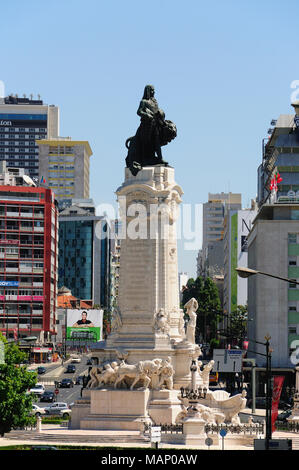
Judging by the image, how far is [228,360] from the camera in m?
121

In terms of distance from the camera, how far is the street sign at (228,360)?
119 metres

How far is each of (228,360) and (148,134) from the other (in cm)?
3893

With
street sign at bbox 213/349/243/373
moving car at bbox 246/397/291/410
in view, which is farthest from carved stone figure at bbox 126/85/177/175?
street sign at bbox 213/349/243/373

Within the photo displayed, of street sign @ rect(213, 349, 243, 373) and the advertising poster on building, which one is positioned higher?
the advertising poster on building

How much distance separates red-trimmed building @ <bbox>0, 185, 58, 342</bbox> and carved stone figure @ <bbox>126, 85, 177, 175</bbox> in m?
98.4

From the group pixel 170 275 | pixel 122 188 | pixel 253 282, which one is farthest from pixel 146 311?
pixel 253 282

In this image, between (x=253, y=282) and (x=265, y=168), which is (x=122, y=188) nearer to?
(x=253, y=282)

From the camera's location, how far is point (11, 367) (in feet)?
262

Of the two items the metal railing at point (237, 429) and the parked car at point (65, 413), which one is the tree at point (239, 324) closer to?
the parked car at point (65, 413)

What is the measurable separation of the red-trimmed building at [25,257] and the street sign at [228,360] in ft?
225

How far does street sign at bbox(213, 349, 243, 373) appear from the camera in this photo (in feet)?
391

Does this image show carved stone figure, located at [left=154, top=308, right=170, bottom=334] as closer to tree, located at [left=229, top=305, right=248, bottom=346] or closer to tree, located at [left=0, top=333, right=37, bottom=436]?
tree, located at [left=0, top=333, right=37, bottom=436]

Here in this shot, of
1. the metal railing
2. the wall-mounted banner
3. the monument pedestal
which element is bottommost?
the metal railing

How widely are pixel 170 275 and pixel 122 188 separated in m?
6.99
